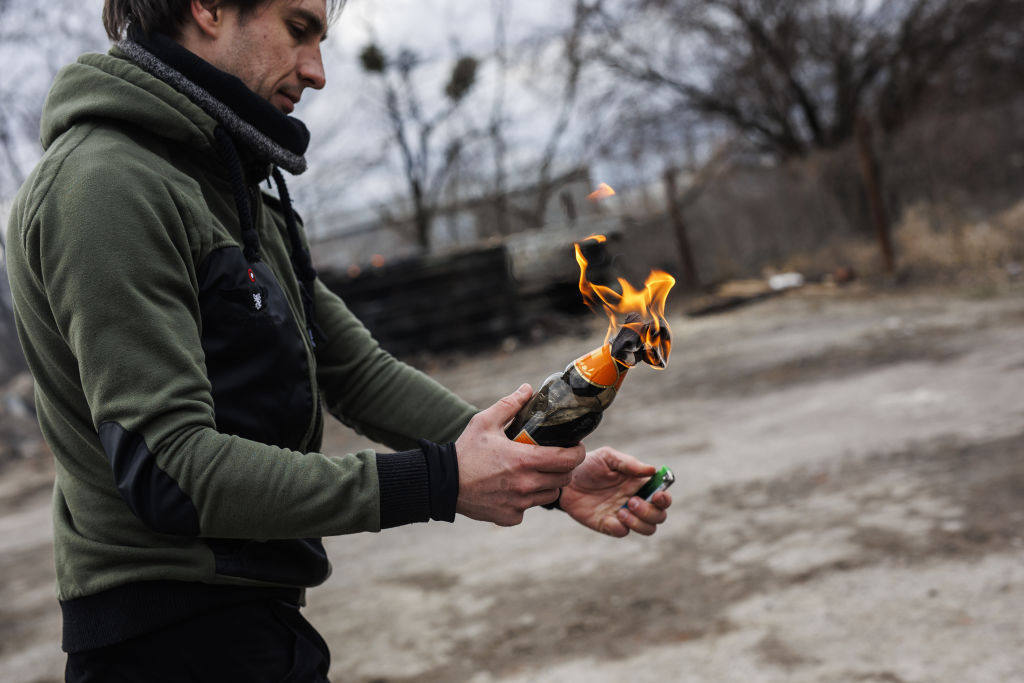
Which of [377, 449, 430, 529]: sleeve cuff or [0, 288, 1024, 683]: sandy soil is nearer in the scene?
[377, 449, 430, 529]: sleeve cuff

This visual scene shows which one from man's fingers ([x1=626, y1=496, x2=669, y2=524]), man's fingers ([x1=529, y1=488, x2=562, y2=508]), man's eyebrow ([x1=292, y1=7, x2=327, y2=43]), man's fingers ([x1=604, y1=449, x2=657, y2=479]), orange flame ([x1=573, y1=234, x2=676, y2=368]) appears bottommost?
man's fingers ([x1=626, y1=496, x2=669, y2=524])

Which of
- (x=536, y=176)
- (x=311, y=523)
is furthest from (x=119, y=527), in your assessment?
(x=536, y=176)

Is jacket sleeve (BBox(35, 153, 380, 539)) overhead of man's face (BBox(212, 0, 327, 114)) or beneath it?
beneath

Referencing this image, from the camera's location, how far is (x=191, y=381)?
1283mm

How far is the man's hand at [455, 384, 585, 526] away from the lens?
1408 millimetres

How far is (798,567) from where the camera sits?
3.62 meters

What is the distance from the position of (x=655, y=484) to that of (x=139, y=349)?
1.17 m

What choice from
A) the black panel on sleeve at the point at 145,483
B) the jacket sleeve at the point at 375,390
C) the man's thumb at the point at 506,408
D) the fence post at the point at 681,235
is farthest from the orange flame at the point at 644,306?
the fence post at the point at 681,235

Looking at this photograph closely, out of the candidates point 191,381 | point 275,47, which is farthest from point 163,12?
point 191,381

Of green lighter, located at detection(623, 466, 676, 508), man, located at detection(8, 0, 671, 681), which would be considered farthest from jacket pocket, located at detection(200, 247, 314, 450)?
green lighter, located at detection(623, 466, 676, 508)

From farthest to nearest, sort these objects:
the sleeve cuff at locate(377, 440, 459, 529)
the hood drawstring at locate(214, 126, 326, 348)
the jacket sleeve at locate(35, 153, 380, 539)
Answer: the hood drawstring at locate(214, 126, 326, 348)
the sleeve cuff at locate(377, 440, 459, 529)
the jacket sleeve at locate(35, 153, 380, 539)

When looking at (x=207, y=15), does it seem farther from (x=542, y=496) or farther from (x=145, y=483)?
(x=542, y=496)

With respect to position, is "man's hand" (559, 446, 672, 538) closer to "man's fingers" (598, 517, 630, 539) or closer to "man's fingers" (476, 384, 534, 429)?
"man's fingers" (598, 517, 630, 539)

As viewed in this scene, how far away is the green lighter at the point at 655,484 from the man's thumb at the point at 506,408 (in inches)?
21.1
